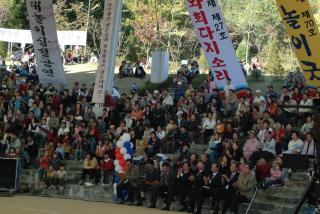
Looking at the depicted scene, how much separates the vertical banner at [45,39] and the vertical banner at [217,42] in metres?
5.38

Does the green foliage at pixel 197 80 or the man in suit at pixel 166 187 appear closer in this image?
the man in suit at pixel 166 187

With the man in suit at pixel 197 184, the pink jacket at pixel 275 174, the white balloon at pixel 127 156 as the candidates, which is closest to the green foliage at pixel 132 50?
the white balloon at pixel 127 156

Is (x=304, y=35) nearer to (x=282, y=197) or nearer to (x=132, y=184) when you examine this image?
(x=282, y=197)

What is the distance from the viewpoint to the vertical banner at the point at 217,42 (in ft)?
53.7

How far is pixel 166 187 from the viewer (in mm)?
13977

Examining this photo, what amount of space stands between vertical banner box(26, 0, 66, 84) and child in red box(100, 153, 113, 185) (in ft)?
17.9

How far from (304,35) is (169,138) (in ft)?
13.9

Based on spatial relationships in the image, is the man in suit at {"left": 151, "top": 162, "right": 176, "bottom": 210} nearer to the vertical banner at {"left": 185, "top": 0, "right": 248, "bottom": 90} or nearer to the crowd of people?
the crowd of people

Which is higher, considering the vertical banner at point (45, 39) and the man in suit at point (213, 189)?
the vertical banner at point (45, 39)

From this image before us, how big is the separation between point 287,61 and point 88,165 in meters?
25.5

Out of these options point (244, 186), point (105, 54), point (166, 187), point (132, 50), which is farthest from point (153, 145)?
point (132, 50)

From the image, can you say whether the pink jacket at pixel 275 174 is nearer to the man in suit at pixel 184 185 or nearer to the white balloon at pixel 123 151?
the man in suit at pixel 184 185

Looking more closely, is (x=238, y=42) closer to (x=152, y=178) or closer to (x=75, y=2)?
(x=75, y=2)

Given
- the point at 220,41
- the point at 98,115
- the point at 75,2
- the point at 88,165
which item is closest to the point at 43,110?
the point at 98,115
